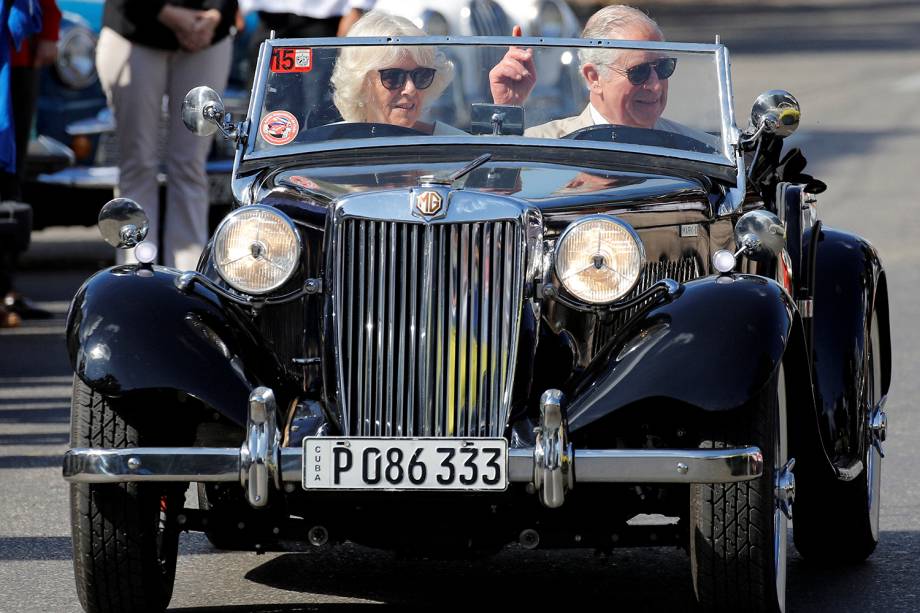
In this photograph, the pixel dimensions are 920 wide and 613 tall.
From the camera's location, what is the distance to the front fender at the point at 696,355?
4.29 metres

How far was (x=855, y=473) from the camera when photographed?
529 cm

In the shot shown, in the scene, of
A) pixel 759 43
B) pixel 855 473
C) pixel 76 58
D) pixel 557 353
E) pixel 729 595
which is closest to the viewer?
pixel 729 595

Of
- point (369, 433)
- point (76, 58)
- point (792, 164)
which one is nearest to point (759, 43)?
point (76, 58)

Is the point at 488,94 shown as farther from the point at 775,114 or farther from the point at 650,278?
the point at 650,278

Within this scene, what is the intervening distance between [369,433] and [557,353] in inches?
21.9

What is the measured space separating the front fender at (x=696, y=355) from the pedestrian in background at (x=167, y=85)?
18.7ft

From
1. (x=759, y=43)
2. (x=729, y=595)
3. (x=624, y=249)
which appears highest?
(x=759, y=43)

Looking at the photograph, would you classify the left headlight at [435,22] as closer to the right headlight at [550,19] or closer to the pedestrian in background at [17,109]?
the pedestrian in background at [17,109]

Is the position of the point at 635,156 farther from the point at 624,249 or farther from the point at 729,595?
the point at 729,595

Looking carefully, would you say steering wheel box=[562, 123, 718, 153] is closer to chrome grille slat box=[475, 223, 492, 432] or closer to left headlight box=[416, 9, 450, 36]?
chrome grille slat box=[475, 223, 492, 432]

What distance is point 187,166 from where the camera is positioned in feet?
32.9

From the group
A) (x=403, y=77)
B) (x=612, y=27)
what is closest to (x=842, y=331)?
(x=612, y=27)

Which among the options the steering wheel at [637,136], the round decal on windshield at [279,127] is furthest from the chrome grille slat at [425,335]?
the round decal on windshield at [279,127]

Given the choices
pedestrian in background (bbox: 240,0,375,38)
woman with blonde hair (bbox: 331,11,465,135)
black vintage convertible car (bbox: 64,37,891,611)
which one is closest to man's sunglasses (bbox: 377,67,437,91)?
woman with blonde hair (bbox: 331,11,465,135)
